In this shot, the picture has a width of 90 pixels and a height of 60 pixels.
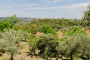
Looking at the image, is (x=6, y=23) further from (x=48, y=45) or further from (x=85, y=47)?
(x=85, y=47)

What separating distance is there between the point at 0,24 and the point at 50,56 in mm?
32759

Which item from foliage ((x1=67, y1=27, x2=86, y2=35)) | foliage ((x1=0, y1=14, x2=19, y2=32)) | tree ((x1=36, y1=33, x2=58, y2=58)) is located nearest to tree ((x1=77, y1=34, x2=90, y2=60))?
tree ((x1=36, y1=33, x2=58, y2=58))

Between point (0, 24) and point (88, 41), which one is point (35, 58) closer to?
point (88, 41)

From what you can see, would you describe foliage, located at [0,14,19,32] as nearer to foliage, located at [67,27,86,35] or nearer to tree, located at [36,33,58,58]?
tree, located at [36,33,58,58]

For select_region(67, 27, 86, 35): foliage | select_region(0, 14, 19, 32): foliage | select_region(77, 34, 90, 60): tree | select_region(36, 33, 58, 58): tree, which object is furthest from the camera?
select_region(67, 27, 86, 35): foliage

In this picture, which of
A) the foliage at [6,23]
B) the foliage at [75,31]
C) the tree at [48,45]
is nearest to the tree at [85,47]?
the tree at [48,45]

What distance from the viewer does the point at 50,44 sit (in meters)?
29.1

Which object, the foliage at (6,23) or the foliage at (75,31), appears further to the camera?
the foliage at (75,31)

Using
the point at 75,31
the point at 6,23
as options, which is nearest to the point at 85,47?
the point at 75,31

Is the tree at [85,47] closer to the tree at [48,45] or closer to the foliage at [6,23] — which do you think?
the tree at [48,45]

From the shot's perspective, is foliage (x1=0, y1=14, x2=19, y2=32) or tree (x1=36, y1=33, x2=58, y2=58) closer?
tree (x1=36, y1=33, x2=58, y2=58)

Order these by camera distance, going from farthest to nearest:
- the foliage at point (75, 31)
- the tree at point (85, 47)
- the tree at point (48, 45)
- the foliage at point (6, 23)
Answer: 1. the foliage at point (75, 31)
2. the foliage at point (6, 23)
3. the tree at point (48, 45)
4. the tree at point (85, 47)

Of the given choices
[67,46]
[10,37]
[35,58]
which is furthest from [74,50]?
[10,37]

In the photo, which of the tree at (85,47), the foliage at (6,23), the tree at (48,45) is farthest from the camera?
the foliage at (6,23)
